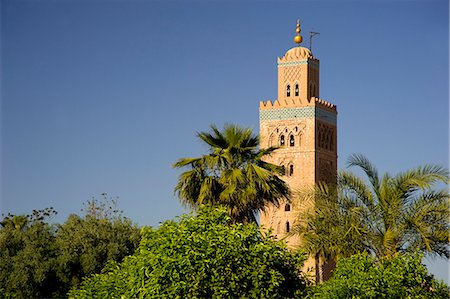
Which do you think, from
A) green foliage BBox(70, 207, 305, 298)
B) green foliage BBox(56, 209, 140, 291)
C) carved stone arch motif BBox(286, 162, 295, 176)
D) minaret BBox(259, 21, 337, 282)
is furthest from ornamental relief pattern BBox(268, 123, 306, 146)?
green foliage BBox(70, 207, 305, 298)

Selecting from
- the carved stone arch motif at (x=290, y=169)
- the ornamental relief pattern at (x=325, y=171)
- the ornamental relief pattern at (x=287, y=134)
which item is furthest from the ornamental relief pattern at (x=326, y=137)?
the carved stone arch motif at (x=290, y=169)

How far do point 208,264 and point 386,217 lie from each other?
17.7 feet

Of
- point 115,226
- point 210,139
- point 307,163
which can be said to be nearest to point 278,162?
point 307,163

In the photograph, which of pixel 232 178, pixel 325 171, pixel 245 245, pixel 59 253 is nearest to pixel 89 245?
pixel 59 253

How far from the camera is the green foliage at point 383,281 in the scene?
633 inches

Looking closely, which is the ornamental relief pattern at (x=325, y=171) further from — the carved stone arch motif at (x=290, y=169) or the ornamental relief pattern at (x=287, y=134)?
the ornamental relief pattern at (x=287, y=134)

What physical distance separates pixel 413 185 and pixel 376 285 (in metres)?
4.02

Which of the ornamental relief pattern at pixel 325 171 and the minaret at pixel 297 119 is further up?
the minaret at pixel 297 119

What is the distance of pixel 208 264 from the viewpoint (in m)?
15.3

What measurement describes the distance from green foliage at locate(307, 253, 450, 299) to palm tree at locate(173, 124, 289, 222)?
13.3 feet

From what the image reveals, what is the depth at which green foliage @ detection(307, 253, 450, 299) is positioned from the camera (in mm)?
16078

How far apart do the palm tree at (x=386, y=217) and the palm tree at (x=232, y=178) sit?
1.21m

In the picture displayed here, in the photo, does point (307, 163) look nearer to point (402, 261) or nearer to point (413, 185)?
point (413, 185)

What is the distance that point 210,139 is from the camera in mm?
21344
